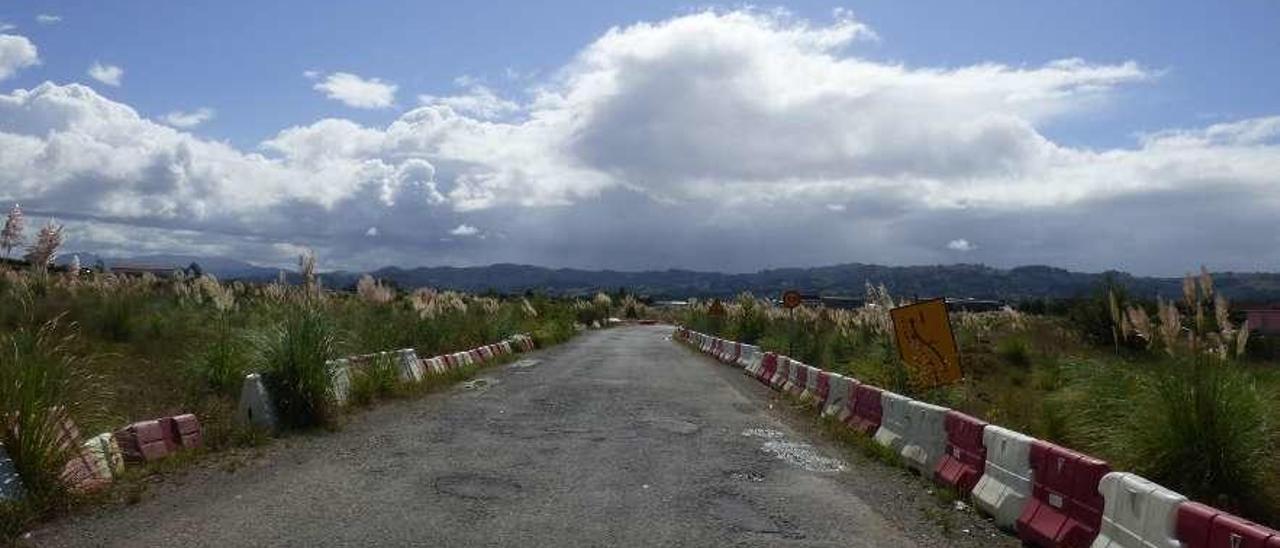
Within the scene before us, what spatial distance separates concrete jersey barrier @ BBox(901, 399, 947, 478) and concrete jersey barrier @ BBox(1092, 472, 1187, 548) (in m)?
3.36

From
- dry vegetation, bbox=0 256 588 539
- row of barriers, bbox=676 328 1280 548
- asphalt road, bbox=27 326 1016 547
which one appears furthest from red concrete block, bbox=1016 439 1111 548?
dry vegetation, bbox=0 256 588 539

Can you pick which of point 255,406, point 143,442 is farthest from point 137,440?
point 255,406

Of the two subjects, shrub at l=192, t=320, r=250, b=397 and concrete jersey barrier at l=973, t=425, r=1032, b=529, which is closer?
concrete jersey barrier at l=973, t=425, r=1032, b=529

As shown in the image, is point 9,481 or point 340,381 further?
point 340,381

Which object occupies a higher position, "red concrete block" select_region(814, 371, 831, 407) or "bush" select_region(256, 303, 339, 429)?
"bush" select_region(256, 303, 339, 429)

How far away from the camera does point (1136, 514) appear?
612 centimetres

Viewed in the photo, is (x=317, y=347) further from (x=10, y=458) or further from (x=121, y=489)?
(x=10, y=458)

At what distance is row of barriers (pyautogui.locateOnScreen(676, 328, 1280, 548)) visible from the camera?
5.59 metres

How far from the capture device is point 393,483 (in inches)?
356

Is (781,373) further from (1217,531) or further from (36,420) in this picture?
(1217,531)

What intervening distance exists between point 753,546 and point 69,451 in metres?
5.27

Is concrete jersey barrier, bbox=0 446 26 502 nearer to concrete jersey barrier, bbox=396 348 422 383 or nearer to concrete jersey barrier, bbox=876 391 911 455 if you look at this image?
concrete jersey barrier, bbox=876 391 911 455

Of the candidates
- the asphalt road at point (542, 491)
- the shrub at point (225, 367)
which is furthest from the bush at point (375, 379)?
the shrub at point (225, 367)

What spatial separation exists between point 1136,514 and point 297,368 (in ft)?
30.7
